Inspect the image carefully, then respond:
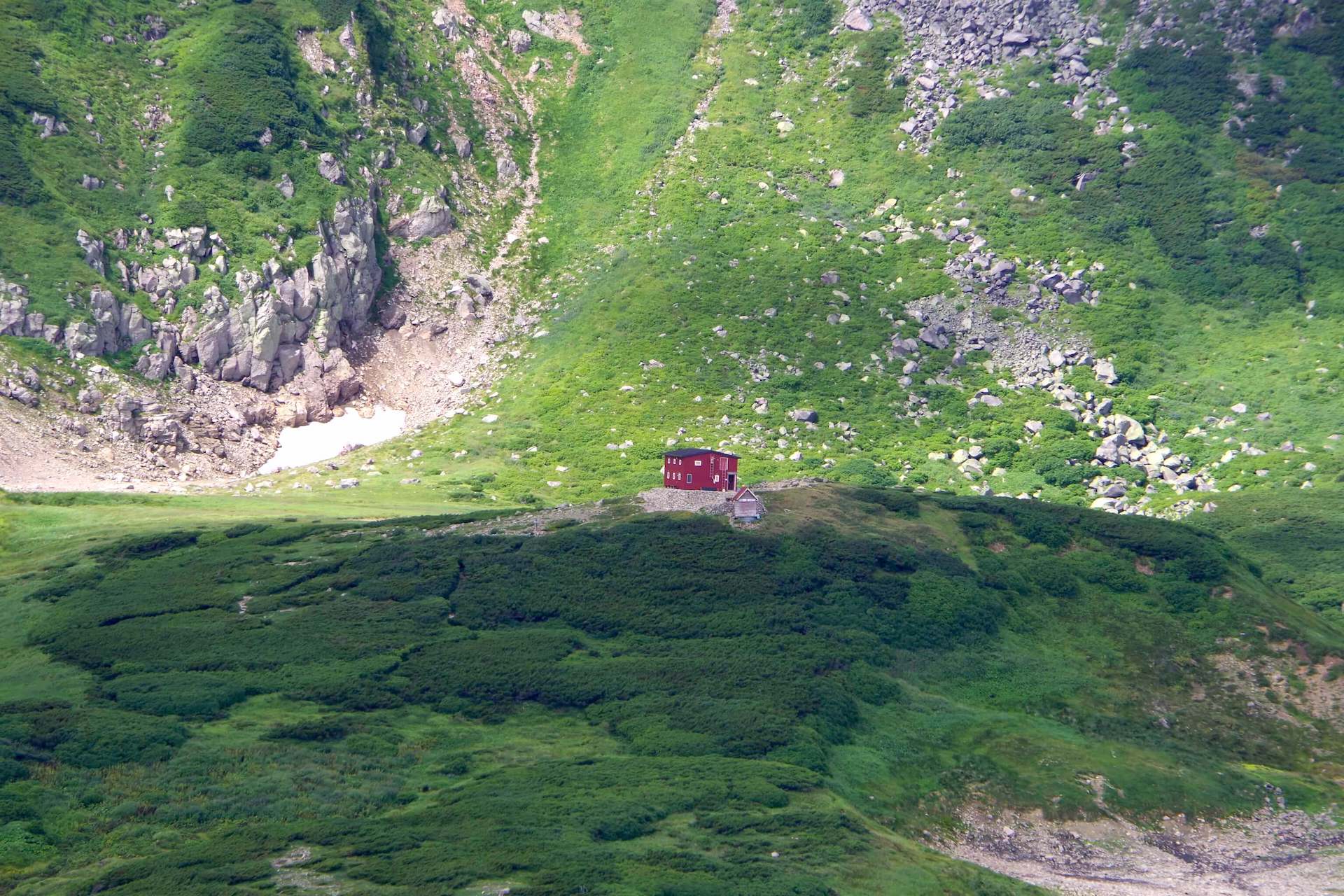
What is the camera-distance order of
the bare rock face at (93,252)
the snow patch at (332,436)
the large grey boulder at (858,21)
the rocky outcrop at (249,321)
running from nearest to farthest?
the rocky outcrop at (249,321)
the snow patch at (332,436)
the bare rock face at (93,252)
the large grey boulder at (858,21)

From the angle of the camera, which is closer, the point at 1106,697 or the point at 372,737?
the point at 372,737

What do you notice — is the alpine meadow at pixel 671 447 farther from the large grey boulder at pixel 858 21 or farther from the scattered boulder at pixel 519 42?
the large grey boulder at pixel 858 21

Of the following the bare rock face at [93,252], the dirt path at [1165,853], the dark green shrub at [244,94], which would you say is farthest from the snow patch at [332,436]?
the dirt path at [1165,853]

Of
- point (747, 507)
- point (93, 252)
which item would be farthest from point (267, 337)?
point (747, 507)

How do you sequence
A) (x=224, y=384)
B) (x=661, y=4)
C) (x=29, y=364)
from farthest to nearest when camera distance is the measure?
(x=661, y=4) → (x=224, y=384) → (x=29, y=364)

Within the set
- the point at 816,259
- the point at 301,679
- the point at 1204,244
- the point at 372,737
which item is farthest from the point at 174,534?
the point at 1204,244

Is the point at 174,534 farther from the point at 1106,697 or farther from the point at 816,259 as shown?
the point at 816,259

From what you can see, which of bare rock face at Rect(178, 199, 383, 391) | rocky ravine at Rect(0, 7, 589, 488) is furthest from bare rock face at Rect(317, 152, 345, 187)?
bare rock face at Rect(178, 199, 383, 391)

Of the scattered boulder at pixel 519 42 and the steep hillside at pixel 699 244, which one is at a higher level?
the scattered boulder at pixel 519 42
